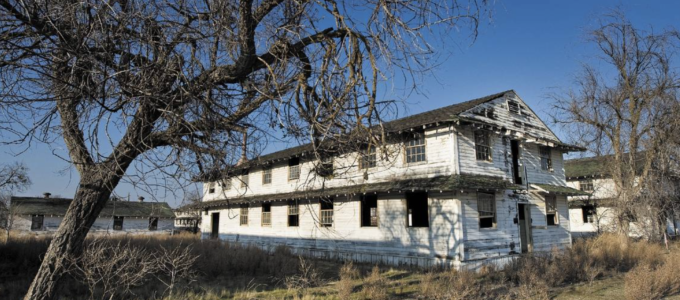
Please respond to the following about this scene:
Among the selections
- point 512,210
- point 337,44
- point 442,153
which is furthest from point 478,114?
point 337,44

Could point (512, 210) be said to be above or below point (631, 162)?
below

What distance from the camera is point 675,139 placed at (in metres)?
24.1

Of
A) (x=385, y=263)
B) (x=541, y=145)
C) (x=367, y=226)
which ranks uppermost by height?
(x=541, y=145)

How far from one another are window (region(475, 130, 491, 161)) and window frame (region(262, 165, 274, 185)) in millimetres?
13493

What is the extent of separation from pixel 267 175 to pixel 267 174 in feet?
0.22

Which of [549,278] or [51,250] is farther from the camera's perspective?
[549,278]

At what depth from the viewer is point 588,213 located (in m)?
35.1

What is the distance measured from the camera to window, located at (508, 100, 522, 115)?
2039 cm

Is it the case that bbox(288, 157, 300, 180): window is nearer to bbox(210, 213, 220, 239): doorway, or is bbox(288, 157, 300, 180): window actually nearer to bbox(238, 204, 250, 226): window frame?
bbox(238, 204, 250, 226): window frame

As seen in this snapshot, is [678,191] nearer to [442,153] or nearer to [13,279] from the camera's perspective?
[442,153]

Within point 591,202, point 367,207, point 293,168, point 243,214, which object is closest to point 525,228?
point 367,207

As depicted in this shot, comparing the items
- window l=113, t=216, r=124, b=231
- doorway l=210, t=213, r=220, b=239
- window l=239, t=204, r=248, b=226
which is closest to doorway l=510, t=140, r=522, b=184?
window l=239, t=204, r=248, b=226

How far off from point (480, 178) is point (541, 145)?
22.1 feet

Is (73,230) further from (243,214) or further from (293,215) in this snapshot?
(243,214)
